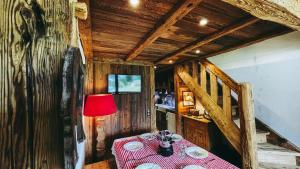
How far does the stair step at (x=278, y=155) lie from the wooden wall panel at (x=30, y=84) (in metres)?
3.33

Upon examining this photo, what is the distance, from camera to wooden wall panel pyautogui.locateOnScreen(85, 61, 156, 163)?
3.35m

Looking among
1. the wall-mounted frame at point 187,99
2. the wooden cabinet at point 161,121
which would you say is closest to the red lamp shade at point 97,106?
the wall-mounted frame at point 187,99

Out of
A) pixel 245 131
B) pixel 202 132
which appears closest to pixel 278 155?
pixel 245 131

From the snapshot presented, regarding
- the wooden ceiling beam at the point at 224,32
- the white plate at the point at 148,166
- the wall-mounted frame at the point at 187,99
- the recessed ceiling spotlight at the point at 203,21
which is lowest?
the white plate at the point at 148,166

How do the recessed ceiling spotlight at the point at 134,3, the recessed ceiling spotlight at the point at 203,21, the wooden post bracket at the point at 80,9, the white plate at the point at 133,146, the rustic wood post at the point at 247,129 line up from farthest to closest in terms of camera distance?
the rustic wood post at the point at 247,129
the white plate at the point at 133,146
the recessed ceiling spotlight at the point at 203,21
the recessed ceiling spotlight at the point at 134,3
the wooden post bracket at the point at 80,9

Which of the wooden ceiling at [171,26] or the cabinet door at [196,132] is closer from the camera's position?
the wooden ceiling at [171,26]

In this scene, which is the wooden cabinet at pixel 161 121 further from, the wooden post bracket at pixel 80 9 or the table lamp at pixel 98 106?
the wooden post bracket at pixel 80 9

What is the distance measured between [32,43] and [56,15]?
137 millimetres

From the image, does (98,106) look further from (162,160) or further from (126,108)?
(162,160)

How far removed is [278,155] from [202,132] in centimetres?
141

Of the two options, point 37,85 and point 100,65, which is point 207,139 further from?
point 37,85

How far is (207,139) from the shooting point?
11.3ft

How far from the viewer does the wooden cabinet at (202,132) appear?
3.44 metres

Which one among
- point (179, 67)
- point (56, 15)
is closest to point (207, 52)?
point (179, 67)
